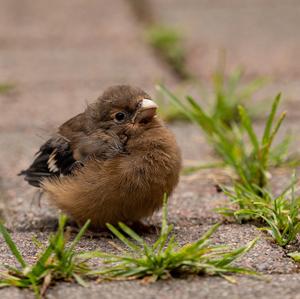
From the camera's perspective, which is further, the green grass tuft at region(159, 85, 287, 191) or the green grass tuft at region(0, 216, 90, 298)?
the green grass tuft at region(159, 85, 287, 191)

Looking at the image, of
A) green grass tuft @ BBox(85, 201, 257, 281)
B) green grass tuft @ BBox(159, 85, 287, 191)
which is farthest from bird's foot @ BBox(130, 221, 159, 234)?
green grass tuft @ BBox(85, 201, 257, 281)

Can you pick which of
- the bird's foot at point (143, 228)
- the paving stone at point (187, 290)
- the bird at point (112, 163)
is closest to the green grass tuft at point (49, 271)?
the paving stone at point (187, 290)

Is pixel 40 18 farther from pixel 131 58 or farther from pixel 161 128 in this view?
pixel 161 128

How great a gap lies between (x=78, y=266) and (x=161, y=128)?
1139mm

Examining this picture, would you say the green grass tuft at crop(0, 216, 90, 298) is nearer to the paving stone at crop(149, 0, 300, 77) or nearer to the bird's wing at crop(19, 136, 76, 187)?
the bird's wing at crop(19, 136, 76, 187)

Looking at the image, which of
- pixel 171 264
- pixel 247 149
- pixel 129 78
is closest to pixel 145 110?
pixel 247 149

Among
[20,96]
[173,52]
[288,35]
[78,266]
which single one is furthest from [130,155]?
[288,35]

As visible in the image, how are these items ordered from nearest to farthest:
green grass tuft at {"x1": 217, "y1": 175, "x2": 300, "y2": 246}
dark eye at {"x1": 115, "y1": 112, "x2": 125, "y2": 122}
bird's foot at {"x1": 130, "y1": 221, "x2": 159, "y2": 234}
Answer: green grass tuft at {"x1": 217, "y1": 175, "x2": 300, "y2": 246} → bird's foot at {"x1": 130, "y1": 221, "x2": 159, "y2": 234} → dark eye at {"x1": 115, "y1": 112, "x2": 125, "y2": 122}

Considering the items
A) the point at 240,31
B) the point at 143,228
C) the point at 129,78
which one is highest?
the point at 240,31

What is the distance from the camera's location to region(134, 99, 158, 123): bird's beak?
3.63 m

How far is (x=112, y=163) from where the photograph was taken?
11.3ft

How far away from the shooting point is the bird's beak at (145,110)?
3.63 meters

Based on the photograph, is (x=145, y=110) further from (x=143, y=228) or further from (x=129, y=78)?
(x=129, y=78)

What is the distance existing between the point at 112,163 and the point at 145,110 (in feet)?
1.12
